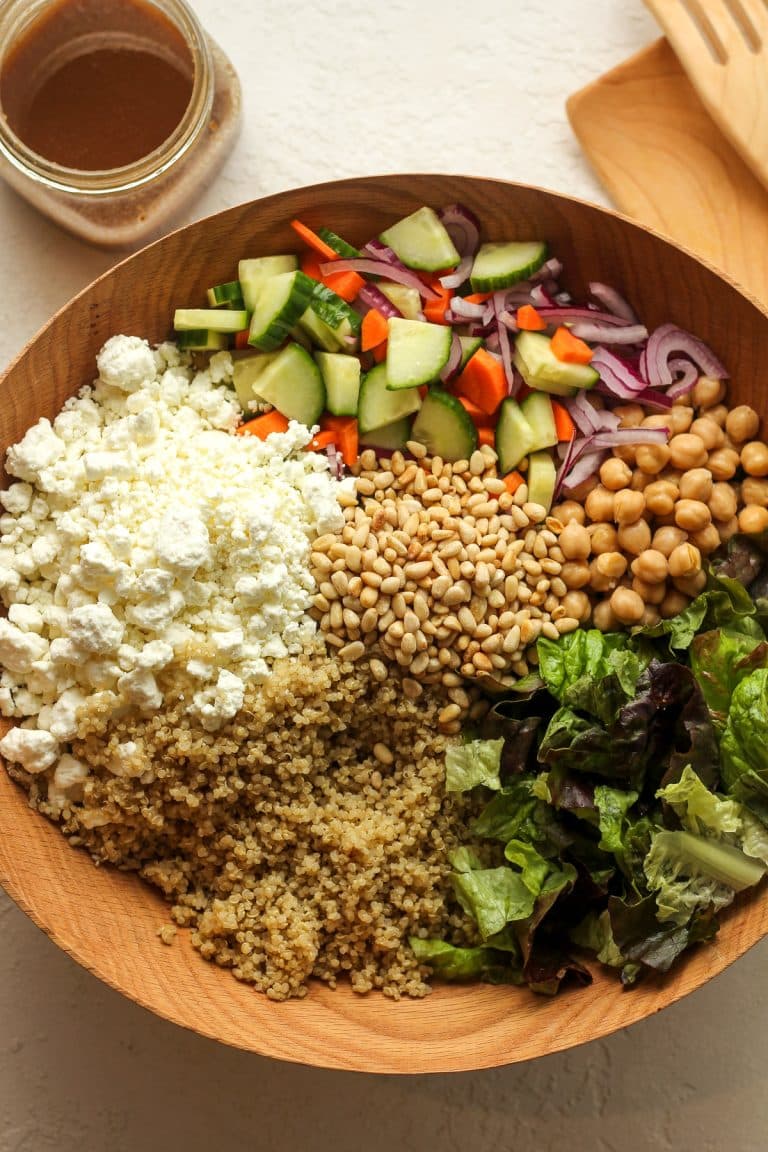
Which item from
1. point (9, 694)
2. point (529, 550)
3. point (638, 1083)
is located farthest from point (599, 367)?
point (638, 1083)

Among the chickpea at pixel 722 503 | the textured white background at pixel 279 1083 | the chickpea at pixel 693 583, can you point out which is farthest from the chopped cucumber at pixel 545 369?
the textured white background at pixel 279 1083

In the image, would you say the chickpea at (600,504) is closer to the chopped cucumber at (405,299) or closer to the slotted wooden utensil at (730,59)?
the chopped cucumber at (405,299)

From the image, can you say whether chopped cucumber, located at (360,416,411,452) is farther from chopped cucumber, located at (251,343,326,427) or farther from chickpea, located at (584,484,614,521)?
chickpea, located at (584,484,614,521)

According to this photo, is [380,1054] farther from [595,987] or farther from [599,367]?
[599,367]

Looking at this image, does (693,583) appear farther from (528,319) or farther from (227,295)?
(227,295)

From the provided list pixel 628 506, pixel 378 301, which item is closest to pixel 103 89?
pixel 378 301

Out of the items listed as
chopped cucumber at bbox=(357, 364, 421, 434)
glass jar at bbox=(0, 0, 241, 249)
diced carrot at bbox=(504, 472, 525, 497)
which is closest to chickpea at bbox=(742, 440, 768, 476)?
diced carrot at bbox=(504, 472, 525, 497)

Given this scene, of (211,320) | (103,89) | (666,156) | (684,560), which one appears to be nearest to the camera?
(684,560)

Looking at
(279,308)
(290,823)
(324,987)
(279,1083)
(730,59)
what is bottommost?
(279,1083)
